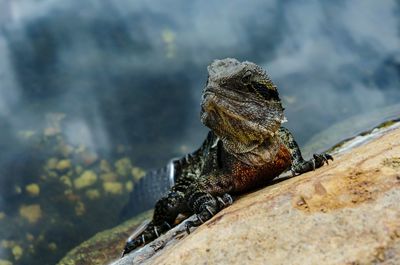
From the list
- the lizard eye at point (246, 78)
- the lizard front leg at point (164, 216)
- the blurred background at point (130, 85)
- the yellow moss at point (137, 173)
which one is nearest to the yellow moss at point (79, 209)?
the blurred background at point (130, 85)

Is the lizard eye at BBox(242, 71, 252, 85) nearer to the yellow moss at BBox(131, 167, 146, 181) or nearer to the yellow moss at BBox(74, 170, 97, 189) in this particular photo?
the yellow moss at BBox(74, 170, 97, 189)

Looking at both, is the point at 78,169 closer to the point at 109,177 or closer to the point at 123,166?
the point at 109,177

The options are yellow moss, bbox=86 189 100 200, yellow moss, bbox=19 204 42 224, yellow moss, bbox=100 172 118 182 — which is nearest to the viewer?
yellow moss, bbox=19 204 42 224

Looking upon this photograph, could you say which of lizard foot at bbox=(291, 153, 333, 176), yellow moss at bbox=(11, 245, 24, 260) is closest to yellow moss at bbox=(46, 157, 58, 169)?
A: yellow moss at bbox=(11, 245, 24, 260)

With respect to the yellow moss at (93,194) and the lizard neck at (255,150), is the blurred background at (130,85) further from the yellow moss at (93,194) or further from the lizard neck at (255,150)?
the lizard neck at (255,150)

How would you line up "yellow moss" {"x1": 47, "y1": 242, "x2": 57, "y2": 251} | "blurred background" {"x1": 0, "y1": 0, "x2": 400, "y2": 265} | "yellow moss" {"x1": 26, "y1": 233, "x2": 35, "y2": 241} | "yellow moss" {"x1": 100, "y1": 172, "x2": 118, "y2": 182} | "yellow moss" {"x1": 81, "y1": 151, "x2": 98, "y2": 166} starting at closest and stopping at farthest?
"yellow moss" {"x1": 47, "y1": 242, "x2": 57, "y2": 251} < "yellow moss" {"x1": 26, "y1": 233, "x2": 35, "y2": 241} < "blurred background" {"x1": 0, "y1": 0, "x2": 400, "y2": 265} < "yellow moss" {"x1": 100, "y1": 172, "x2": 118, "y2": 182} < "yellow moss" {"x1": 81, "y1": 151, "x2": 98, "y2": 166}
